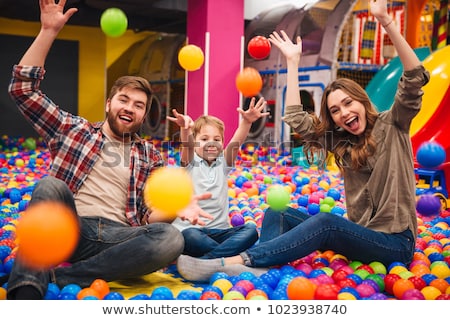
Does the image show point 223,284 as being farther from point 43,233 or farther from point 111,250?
point 43,233

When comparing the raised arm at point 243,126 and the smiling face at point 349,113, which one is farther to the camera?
the raised arm at point 243,126

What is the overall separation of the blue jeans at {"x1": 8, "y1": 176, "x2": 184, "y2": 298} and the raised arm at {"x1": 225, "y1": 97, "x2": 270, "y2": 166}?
67 centimetres

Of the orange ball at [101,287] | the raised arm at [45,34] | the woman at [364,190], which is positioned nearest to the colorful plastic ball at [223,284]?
the woman at [364,190]

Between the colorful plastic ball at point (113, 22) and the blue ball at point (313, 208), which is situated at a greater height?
the colorful plastic ball at point (113, 22)

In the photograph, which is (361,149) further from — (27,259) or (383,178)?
(27,259)

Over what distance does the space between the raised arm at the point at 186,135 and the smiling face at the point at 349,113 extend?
0.57 m

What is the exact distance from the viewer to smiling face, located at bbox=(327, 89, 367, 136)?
196 centimetres

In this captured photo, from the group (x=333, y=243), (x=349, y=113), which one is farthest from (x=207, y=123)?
(x=333, y=243)

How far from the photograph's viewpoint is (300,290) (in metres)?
1.53

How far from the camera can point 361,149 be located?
1943 mm

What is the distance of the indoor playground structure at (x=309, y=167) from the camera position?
1694 millimetres

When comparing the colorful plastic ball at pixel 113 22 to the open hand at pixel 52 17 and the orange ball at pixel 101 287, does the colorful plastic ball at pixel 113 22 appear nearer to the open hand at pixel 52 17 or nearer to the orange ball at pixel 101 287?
the open hand at pixel 52 17

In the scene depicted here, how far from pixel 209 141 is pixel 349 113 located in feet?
2.10

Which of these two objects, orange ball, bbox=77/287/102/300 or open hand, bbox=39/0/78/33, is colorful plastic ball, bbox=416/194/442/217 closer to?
orange ball, bbox=77/287/102/300
